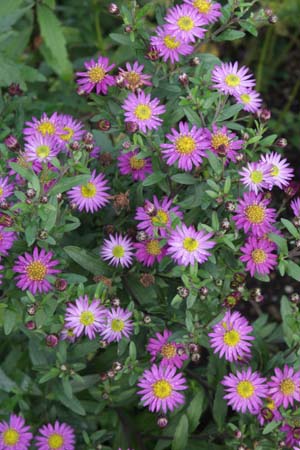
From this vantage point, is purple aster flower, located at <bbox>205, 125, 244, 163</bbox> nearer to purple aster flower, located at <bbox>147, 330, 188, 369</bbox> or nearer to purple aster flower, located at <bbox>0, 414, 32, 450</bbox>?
purple aster flower, located at <bbox>147, 330, 188, 369</bbox>

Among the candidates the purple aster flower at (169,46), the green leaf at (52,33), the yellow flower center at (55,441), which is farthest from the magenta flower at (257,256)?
the green leaf at (52,33)

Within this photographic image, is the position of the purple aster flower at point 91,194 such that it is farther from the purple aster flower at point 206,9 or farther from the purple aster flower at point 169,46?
the purple aster flower at point 206,9

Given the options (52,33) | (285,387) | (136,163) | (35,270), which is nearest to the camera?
(35,270)

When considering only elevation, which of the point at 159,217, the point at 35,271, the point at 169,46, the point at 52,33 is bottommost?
the point at 35,271

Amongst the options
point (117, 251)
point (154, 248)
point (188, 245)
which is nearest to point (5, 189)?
point (117, 251)

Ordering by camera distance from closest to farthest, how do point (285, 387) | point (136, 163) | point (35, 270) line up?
point (35, 270), point (285, 387), point (136, 163)

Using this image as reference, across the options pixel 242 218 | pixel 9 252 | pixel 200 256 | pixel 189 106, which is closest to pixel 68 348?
pixel 9 252

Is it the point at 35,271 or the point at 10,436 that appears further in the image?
the point at 10,436

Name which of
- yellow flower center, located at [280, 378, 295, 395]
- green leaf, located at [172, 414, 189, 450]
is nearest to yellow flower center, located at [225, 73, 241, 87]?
yellow flower center, located at [280, 378, 295, 395]

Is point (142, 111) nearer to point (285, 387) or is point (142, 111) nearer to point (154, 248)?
point (154, 248)
